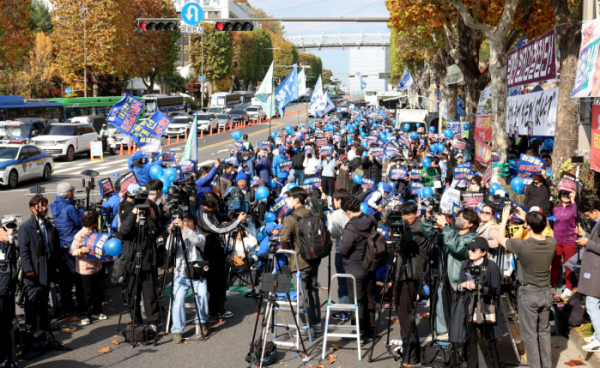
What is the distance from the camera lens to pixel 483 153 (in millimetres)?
20000

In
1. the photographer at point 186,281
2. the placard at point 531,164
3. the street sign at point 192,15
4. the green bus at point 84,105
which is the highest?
the street sign at point 192,15

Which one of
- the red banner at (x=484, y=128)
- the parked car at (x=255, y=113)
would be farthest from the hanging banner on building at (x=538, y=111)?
the parked car at (x=255, y=113)

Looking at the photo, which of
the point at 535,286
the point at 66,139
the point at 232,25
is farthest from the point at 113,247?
the point at 66,139

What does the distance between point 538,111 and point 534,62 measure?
1255mm

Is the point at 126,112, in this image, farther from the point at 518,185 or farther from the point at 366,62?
the point at 366,62

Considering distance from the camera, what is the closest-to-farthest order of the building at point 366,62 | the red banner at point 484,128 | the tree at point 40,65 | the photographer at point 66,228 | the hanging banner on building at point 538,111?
1. the photographer at point 66,228
2. the hanging banner on building at point 538,111
3. the red banner at point 484,128
4. the tree at point 40,65
5. the building at point 366,62

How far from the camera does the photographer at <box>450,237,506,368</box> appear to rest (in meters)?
6.22

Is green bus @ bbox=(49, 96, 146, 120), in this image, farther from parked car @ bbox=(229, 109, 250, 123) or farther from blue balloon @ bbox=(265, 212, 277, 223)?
blue balloon @ bbox=(265, 212, 277, 223)

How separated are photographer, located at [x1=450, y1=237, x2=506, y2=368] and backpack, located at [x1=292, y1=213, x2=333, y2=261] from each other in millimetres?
1746

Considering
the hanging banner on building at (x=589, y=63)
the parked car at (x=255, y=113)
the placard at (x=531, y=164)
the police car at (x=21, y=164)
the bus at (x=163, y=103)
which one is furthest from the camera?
the parked car at (x=255, y=113)

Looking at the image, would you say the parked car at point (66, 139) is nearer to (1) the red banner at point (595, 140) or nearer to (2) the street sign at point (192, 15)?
(2) the street sign at point (192, 15)

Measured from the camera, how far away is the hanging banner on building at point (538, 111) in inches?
559

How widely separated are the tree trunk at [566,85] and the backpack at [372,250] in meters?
6.70

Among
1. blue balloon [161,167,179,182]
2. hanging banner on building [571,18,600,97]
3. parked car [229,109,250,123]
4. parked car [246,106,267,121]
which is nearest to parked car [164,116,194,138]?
parked car [229,109,250,123]
